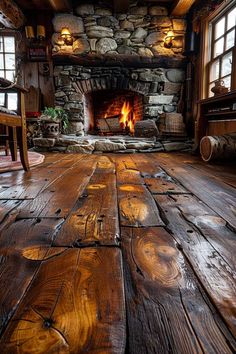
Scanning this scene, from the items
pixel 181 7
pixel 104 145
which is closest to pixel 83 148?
pixel 104 145

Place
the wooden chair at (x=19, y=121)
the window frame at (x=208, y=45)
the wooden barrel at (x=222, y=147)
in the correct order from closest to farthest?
the wooden chair at (x=19, y=121) < the wooden barrel at (x=222, y=147) < the window frame at (x=208, y=45)

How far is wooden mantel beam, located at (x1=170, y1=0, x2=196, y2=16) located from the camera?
4093mm

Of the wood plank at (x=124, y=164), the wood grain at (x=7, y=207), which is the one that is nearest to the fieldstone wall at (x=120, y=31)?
the wood plank at (x=124, y=164)

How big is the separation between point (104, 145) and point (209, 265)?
137 inches

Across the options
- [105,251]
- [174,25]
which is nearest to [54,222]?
[105,251]

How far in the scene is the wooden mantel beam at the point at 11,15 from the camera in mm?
4027

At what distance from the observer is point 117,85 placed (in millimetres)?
4672

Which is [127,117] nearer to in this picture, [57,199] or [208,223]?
[57,199]

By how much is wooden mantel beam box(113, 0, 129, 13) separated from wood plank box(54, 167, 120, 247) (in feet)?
13.2

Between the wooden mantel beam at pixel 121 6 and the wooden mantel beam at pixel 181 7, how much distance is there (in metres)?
0.82

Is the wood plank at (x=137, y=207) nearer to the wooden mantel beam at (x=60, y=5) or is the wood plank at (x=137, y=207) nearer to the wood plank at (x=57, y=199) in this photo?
the wood plank at (x=57, y=199)

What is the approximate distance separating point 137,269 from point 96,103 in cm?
528

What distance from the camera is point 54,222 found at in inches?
39.6

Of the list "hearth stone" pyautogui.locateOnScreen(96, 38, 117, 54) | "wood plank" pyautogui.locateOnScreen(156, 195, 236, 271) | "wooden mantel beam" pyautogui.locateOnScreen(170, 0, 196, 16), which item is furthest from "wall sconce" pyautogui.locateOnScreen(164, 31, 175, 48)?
"wood plank" pyautogui.locateOnScreen(156, 195, 236, 271)
